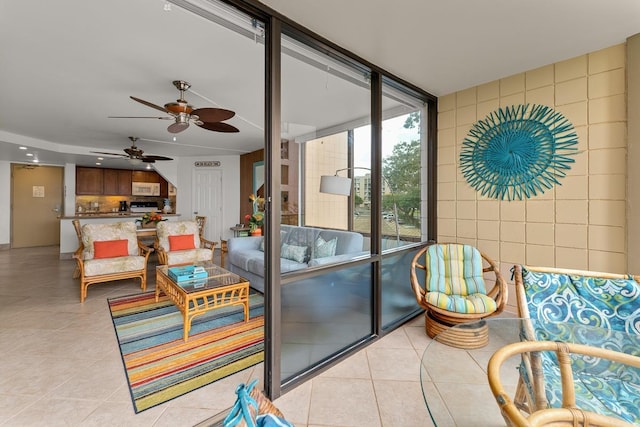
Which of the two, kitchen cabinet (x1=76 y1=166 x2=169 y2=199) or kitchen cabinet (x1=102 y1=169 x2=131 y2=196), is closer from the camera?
kitchen cabinet (x1=76 y1=166 x2=169 y2=199)

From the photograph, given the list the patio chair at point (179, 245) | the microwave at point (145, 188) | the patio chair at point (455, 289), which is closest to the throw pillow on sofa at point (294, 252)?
the patio chair at point (455, 289)

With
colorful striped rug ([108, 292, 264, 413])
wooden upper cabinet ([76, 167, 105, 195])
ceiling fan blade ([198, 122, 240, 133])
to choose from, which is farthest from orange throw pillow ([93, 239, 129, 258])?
wooden upper cabinet ([76, 167, 105, 195])

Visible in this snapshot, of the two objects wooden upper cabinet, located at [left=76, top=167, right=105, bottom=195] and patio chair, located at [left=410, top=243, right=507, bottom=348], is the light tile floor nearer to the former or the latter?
patio chair, located at [left=410, top=243, right=507, bottom=348]

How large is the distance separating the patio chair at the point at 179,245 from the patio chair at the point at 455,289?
339 centimetres

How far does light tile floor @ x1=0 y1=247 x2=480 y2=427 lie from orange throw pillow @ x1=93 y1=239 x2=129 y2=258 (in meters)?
1.05

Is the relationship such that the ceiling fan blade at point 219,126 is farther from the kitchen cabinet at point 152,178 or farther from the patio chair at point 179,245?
the kitchen cabinet at point 152,178

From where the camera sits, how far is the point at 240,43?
229cm

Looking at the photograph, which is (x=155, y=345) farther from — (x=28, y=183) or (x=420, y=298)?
(x=28, y=183)

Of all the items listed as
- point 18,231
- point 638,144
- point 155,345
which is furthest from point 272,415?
point 18,231

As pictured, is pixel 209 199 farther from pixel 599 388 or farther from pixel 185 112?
pixel 599 388

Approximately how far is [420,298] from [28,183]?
9.75 meters

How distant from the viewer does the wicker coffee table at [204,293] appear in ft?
8.41

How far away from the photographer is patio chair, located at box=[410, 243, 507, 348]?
7.55ft

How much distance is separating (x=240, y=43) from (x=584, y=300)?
9.52ft
